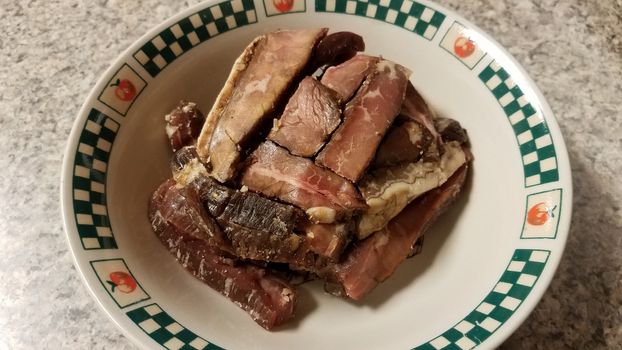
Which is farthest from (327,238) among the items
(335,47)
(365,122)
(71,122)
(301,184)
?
(71,122)

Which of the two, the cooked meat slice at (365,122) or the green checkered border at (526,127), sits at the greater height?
the green checkered border at (526,127)

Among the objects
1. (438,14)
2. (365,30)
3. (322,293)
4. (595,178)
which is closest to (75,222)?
(322,293)

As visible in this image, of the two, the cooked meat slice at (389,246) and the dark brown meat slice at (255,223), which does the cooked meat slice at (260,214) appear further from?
the cooked meat slice at (389,246)

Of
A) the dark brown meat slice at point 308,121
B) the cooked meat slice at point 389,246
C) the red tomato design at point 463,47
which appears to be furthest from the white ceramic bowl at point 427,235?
the dark brown meat slice at point 308,121

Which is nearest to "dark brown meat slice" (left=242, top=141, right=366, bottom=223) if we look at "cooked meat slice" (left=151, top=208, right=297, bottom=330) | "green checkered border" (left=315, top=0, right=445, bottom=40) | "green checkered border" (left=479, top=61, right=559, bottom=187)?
"cooked meat slice" (left=151, top=208, right=297, bottom=330)

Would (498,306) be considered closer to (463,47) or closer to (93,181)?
(463,47)

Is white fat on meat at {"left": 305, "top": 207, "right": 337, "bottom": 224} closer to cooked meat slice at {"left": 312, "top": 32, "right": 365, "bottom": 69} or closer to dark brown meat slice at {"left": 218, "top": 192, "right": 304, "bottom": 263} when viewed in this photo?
dark brown meat slice at {"left": 218, "top": 192, "right": 304, "bottom": 263}
